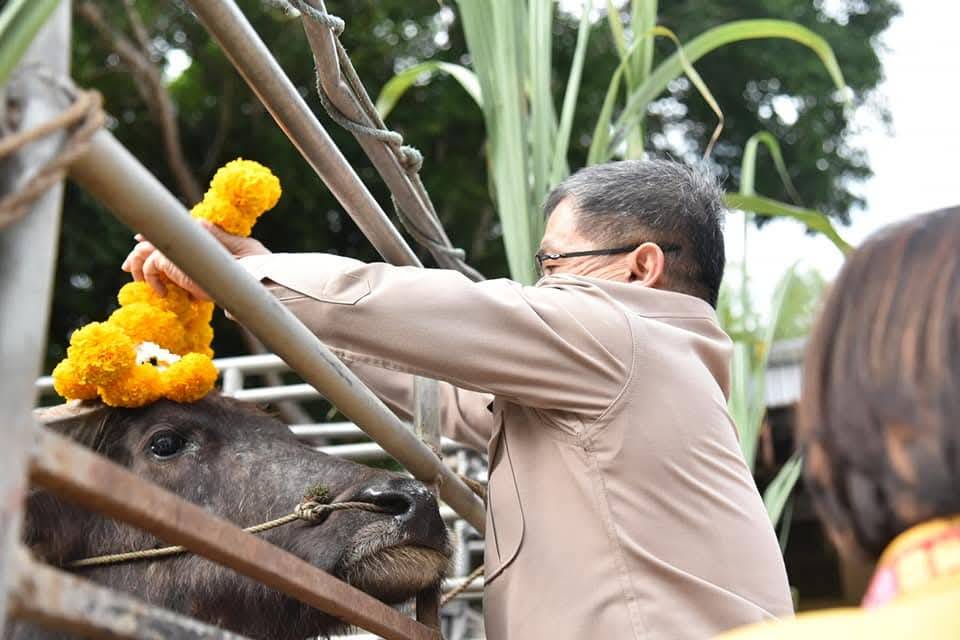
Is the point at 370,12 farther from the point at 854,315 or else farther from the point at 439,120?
the point at 854,315

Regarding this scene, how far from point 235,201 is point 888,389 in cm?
129

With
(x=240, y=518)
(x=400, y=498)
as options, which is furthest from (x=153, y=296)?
Result: (x=400, y=498)

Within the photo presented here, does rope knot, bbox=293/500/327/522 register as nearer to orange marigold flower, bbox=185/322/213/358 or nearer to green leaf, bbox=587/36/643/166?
orange marigold flower, bbox=185/322/213/358

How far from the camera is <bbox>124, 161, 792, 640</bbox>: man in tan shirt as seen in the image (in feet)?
5.77

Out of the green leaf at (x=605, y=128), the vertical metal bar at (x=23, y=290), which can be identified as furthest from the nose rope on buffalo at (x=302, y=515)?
the green leaf at (x=605, y=128)

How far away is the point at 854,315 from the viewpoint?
0.98 metres

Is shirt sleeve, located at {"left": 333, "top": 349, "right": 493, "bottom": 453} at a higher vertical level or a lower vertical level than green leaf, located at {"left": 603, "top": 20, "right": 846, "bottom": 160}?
lower

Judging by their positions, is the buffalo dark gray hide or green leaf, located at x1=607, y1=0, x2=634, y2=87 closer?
the buffalo dark gray hide

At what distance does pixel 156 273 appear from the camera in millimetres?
2018

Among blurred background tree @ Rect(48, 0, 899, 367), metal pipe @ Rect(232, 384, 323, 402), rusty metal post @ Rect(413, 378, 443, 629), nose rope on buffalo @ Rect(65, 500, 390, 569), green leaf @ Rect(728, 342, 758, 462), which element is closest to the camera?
nose rope on buffalo @ Rect(65, 500, 390, 569)

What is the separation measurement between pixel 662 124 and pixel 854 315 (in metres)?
8.31

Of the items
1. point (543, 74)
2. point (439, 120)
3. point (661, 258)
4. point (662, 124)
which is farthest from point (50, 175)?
point (662, 124)

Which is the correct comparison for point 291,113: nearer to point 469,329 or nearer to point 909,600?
point 469,329

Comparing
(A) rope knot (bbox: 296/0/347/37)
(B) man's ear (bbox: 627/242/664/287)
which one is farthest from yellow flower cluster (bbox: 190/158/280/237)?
(B) man's ear (bbox: 627/242/664/287)
